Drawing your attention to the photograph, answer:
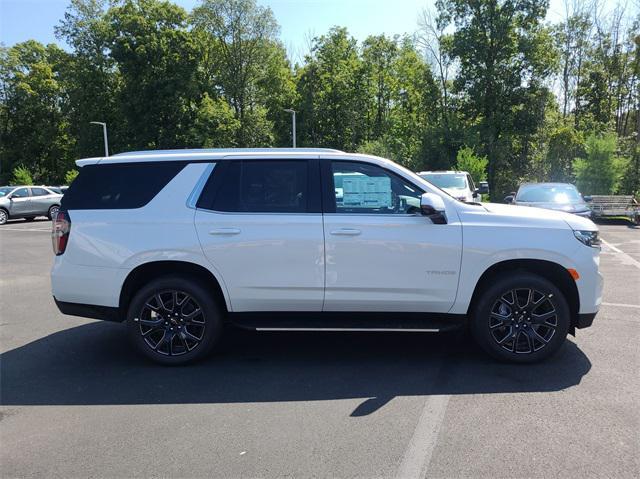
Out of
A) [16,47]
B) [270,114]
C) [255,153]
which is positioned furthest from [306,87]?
[255,153]

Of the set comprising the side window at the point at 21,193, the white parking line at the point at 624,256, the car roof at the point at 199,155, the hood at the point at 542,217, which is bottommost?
the white parking line at the point at 624,256

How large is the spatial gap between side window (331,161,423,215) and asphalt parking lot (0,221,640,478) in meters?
1.45

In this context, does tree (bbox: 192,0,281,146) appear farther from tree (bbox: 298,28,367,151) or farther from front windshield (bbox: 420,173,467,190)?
front windshield (bbox: 420,173,467,190)

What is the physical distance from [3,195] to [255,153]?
74.2 feet

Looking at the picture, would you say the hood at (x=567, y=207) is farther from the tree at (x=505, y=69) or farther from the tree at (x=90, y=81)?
the tree at (x=90, y=81)

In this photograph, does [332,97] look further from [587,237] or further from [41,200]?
[587,237]

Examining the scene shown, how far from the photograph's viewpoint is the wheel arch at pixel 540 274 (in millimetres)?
4734

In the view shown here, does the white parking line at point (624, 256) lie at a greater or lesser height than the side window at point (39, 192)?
lesser

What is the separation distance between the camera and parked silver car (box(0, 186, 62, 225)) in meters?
22.8

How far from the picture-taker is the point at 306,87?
1981 inches

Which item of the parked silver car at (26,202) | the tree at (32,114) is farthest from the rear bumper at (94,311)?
the tree at (32,114)

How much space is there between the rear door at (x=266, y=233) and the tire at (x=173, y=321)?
0.30m

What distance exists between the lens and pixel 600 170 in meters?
24.8

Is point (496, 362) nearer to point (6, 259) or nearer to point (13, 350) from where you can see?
point (13, 350)
